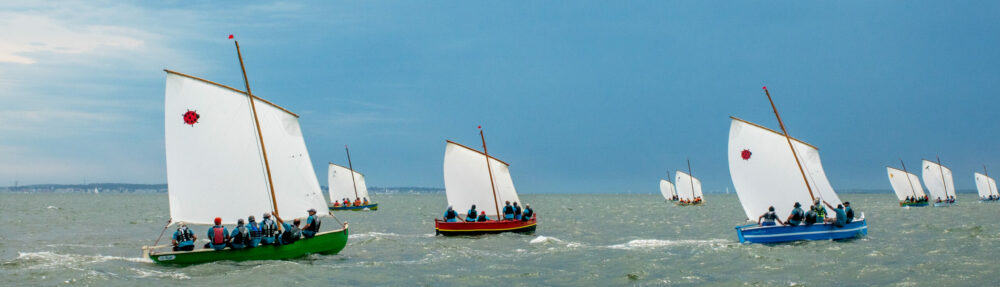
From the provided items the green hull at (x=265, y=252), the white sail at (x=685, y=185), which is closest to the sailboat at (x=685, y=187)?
the white sail at (x=685, y=185)

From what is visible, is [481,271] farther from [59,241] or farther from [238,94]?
[59,241]

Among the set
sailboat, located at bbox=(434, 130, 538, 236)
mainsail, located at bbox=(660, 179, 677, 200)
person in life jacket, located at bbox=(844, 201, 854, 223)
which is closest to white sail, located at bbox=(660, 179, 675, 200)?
mainsail, located at bbox=(660, 179, 677, 200)

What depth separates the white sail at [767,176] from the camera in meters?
33.8

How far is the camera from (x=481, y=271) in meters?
23.4

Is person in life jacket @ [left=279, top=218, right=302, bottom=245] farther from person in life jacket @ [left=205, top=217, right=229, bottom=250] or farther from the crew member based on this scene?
the crew member

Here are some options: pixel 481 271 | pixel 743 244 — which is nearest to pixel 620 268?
pixel 481 271

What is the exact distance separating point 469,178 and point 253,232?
1793 centimetres

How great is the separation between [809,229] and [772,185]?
13.3ft

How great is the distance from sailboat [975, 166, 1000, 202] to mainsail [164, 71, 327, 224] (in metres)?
124

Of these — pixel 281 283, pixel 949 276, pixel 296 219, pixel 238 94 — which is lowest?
pixel 949 276

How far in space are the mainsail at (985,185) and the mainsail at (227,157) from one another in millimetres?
124379

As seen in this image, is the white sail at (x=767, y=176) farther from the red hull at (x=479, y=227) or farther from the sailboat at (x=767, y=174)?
the red hull at (x=479, y=227)

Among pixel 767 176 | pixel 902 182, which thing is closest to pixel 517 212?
pixel 767 176

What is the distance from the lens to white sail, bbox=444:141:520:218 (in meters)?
→ 41.4
